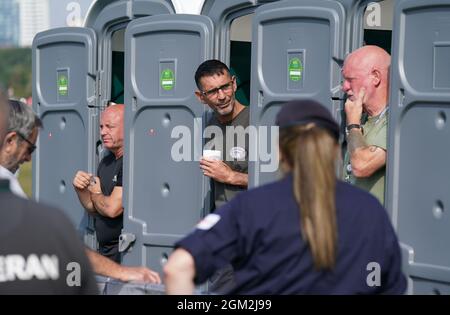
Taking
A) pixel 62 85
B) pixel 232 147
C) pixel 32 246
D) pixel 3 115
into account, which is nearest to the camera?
pixel 32 246

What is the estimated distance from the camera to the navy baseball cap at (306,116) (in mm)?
2818

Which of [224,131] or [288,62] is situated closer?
[288,62]

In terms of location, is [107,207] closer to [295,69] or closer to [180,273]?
[295,69]

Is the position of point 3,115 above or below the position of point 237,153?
above

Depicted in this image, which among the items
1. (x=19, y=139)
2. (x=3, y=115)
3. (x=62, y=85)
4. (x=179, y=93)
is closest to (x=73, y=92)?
(x=62, y=85)

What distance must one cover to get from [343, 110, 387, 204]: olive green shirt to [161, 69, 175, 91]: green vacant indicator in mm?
1497

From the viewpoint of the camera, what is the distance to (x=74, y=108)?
670cm

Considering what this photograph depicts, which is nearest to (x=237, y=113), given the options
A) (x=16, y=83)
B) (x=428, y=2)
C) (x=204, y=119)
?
(x=204, y=119)

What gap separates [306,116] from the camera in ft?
9.25

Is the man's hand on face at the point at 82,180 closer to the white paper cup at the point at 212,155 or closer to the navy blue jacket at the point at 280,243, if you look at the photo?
the white paper cup at the point at 212,155

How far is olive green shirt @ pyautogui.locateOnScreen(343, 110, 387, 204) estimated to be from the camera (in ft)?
15.4

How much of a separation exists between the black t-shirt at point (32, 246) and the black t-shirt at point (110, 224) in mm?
3691

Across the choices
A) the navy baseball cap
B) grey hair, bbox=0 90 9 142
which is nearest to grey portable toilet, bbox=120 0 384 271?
the navy baseball cap

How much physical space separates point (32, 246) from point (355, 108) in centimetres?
249
